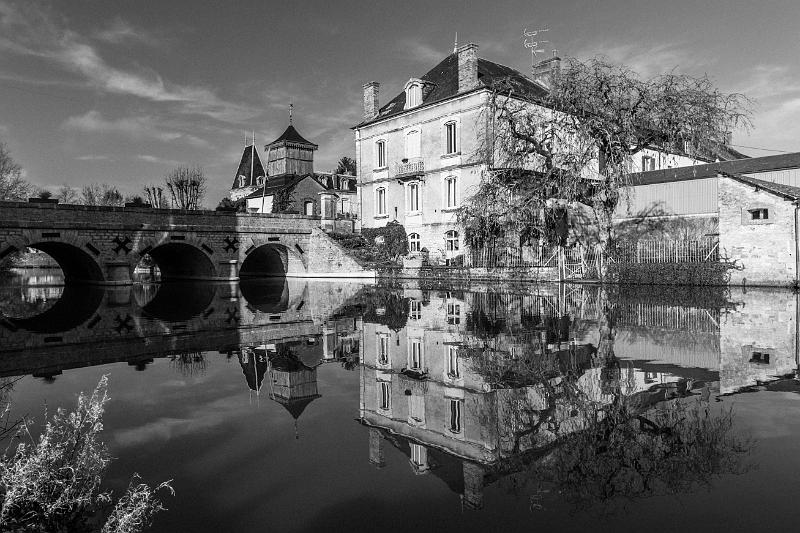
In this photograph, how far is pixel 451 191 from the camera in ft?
116

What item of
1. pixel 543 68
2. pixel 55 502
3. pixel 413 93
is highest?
pixel 543 68

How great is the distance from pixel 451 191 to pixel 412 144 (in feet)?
15.2

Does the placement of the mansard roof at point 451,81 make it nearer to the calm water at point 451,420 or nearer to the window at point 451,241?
the window at point 451,241

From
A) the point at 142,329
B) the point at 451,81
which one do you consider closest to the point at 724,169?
the point at 451,81

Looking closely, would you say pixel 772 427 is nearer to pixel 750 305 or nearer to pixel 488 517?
pixel 488 517

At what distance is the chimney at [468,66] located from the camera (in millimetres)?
33781

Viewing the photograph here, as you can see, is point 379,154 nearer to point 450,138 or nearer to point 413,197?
point 413,197

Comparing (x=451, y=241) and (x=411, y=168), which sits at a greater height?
(x=411, y=168)

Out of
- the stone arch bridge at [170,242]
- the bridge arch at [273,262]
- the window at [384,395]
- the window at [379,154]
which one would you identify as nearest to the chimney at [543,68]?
the window at [379,154]

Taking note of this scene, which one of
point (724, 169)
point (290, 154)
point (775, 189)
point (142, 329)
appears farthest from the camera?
point (290, 154)

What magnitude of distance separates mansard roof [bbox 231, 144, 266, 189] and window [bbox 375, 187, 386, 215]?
3571 centimetres

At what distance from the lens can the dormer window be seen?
3734cm

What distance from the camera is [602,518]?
3.69 m

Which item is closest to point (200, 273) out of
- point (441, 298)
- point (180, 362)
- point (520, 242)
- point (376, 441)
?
point (520, 242)
